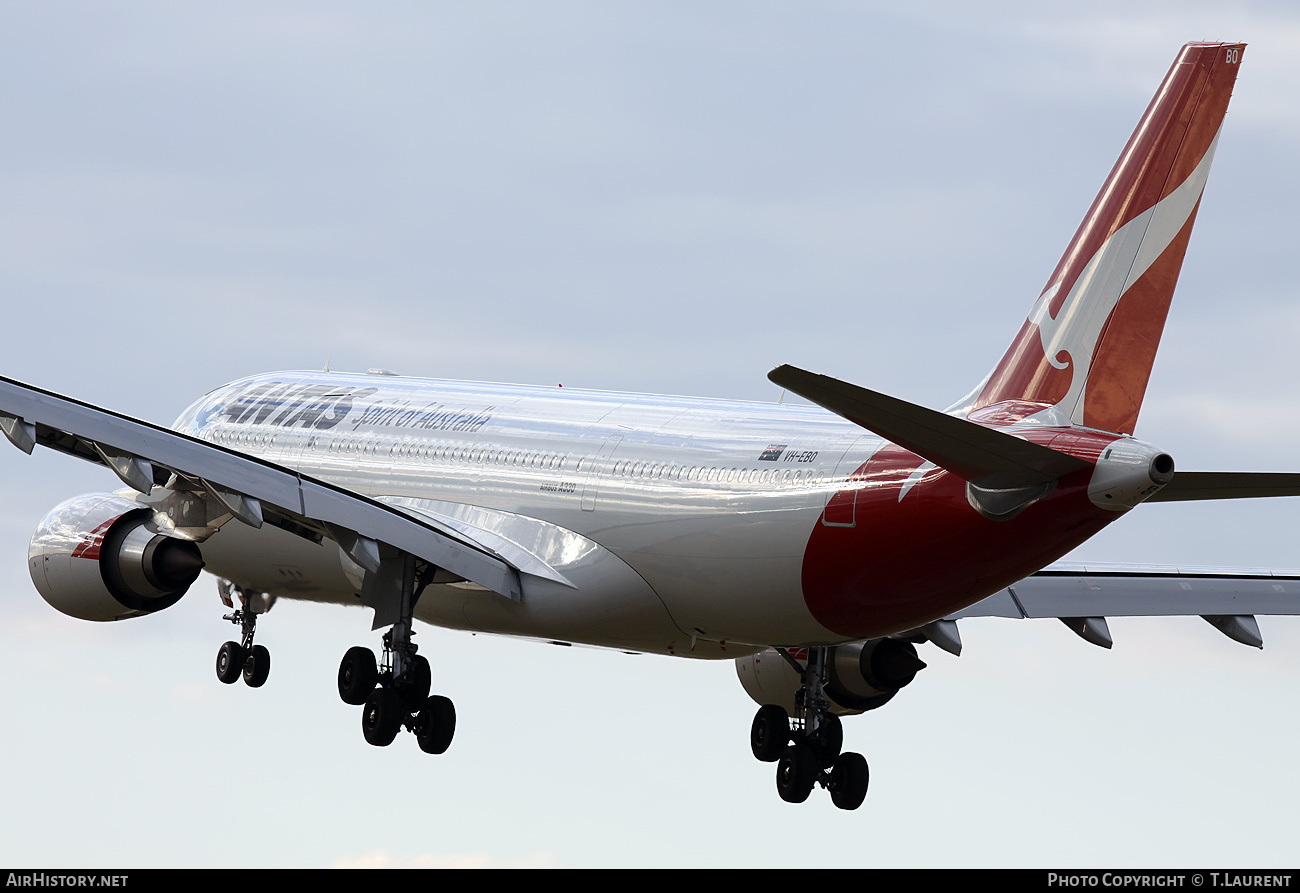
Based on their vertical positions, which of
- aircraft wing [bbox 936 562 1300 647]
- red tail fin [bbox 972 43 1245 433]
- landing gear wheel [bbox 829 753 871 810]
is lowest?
landing gear wheel [bbox 829 753 871 810]

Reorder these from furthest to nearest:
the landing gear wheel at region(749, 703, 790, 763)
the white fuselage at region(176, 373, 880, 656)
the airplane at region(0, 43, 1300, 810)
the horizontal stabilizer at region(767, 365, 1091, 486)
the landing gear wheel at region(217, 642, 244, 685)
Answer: the landing gear wheel at region(217, 642, 244, 685) < the landing gear wheel at region(749, 703, 790, 763) < the white fuselage at region(176, 373, 880, 656) < the airplane at region(0, 43, 1300, 810) < the horizontal stabilizer at region(767, 365, 1091, 486)

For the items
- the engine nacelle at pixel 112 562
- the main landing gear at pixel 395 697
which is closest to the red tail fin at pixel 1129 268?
the main landing gear at pixel 395 697

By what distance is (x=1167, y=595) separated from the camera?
25.7 meters

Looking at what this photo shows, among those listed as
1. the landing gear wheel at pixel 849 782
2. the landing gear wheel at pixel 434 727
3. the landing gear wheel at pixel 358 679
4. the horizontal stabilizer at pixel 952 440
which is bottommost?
the landing gear wheel at pixel 849 782

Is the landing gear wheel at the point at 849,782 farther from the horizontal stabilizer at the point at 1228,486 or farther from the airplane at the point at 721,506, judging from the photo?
the horizontal stabilizer at the point at 1228,486

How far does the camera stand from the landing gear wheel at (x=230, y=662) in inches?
1184

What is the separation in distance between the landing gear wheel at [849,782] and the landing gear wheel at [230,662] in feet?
33.4

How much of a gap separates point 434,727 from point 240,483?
14.8ft

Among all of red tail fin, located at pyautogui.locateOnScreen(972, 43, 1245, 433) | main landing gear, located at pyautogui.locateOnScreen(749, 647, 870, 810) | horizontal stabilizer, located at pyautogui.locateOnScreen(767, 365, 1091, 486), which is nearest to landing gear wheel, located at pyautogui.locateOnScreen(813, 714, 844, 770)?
main landing gear, located at pyautogui.locateOnScreen(749, 647, 870, 810)

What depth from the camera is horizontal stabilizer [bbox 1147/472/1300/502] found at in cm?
1731

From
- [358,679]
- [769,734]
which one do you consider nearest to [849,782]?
[769,734]

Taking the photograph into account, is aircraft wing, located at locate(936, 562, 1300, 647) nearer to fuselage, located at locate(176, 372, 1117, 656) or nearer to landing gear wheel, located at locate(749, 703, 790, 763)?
landing gear wheel, located at locate(749, 703, 790, 763)

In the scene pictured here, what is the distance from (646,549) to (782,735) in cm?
447

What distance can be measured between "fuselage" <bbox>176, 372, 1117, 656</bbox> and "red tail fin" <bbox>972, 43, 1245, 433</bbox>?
3.76 ft
